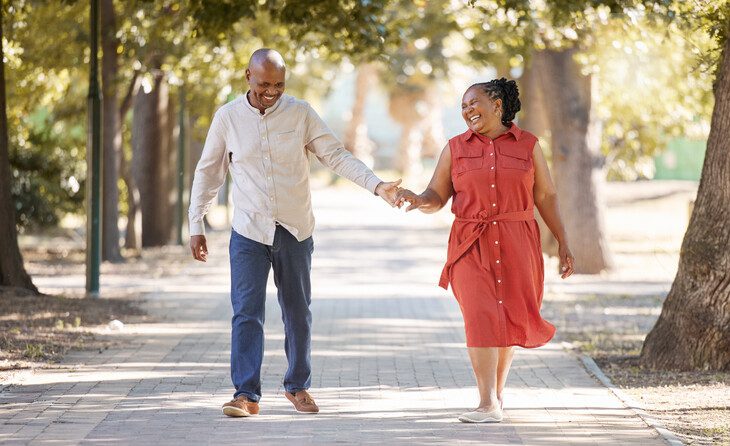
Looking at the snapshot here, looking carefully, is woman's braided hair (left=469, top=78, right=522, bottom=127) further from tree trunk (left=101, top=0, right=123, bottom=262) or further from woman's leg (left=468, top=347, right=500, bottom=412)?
tree trunk (left=101, top=0, right=123, bottom=262)

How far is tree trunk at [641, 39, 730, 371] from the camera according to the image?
10141mm

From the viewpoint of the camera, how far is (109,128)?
19.5 metres

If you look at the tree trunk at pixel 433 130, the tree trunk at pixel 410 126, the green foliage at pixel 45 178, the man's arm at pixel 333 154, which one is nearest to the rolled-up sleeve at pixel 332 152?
the man's arm at pixel 333 154

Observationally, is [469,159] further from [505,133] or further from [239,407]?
[239,407]

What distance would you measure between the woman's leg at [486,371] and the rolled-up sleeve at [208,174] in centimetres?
169

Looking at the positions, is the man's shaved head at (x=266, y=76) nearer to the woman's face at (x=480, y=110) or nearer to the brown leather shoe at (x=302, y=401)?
the woman's face at (x=480, y=110)

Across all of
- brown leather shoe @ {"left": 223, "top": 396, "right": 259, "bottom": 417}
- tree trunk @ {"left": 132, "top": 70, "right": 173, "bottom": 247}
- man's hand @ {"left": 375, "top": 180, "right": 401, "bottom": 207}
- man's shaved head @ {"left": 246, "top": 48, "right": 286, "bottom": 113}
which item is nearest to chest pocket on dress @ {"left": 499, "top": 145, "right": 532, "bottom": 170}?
man's hand @ {"left": 375, "top": 180, "right": 401, "bottom": 207}

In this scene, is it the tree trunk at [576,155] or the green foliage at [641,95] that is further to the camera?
the tree trunk at [576,155]

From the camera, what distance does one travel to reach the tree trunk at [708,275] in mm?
10141

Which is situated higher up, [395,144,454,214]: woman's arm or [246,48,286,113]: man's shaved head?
[246,48,286,113]: man's shaved head

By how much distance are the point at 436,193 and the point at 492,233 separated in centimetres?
42

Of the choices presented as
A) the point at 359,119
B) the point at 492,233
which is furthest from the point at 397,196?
the point at 359,119

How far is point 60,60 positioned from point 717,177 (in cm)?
1241

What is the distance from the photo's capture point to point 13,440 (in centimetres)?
716
